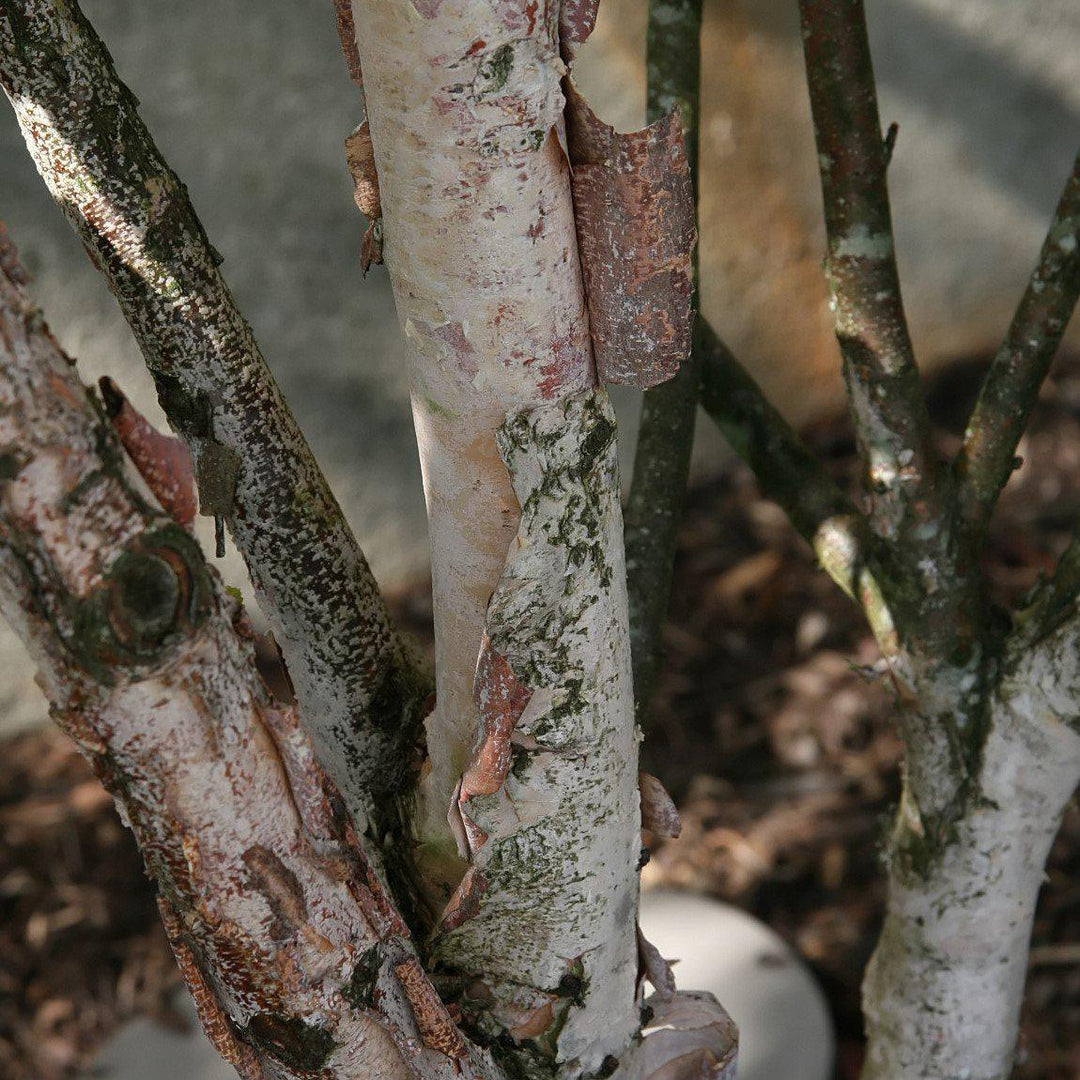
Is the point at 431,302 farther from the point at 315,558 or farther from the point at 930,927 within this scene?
the point at 930,927

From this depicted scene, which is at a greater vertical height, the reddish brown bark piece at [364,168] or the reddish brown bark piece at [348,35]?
the reddish brown bark piece at [348,35]

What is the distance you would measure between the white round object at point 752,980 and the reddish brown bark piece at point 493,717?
87cm

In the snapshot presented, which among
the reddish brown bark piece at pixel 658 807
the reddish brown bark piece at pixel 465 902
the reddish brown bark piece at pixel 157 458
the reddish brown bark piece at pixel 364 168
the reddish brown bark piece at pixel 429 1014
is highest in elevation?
the reddish brown bark piece at pixel 364 168

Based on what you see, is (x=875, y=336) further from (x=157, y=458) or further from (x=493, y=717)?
(x=157, y=458)

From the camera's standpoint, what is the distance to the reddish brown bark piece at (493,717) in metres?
0.70

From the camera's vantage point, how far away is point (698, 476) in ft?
8.34

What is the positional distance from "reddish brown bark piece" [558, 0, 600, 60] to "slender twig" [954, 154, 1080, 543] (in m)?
0.54

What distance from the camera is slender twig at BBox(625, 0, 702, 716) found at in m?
1.02

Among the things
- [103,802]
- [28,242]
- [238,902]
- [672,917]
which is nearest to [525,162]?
[238,902]

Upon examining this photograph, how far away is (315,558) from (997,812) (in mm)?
579

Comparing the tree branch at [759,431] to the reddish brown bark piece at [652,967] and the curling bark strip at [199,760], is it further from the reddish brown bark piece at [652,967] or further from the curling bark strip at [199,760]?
the curling bark strip at [199,760]

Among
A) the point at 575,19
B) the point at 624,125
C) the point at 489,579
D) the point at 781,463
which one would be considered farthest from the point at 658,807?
the point at 624,125

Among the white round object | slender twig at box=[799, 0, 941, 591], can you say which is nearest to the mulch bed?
the white round object

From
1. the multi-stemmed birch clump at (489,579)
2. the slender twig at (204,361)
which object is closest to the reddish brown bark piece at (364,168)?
the multi-stemmed birch clump at (489,579)
